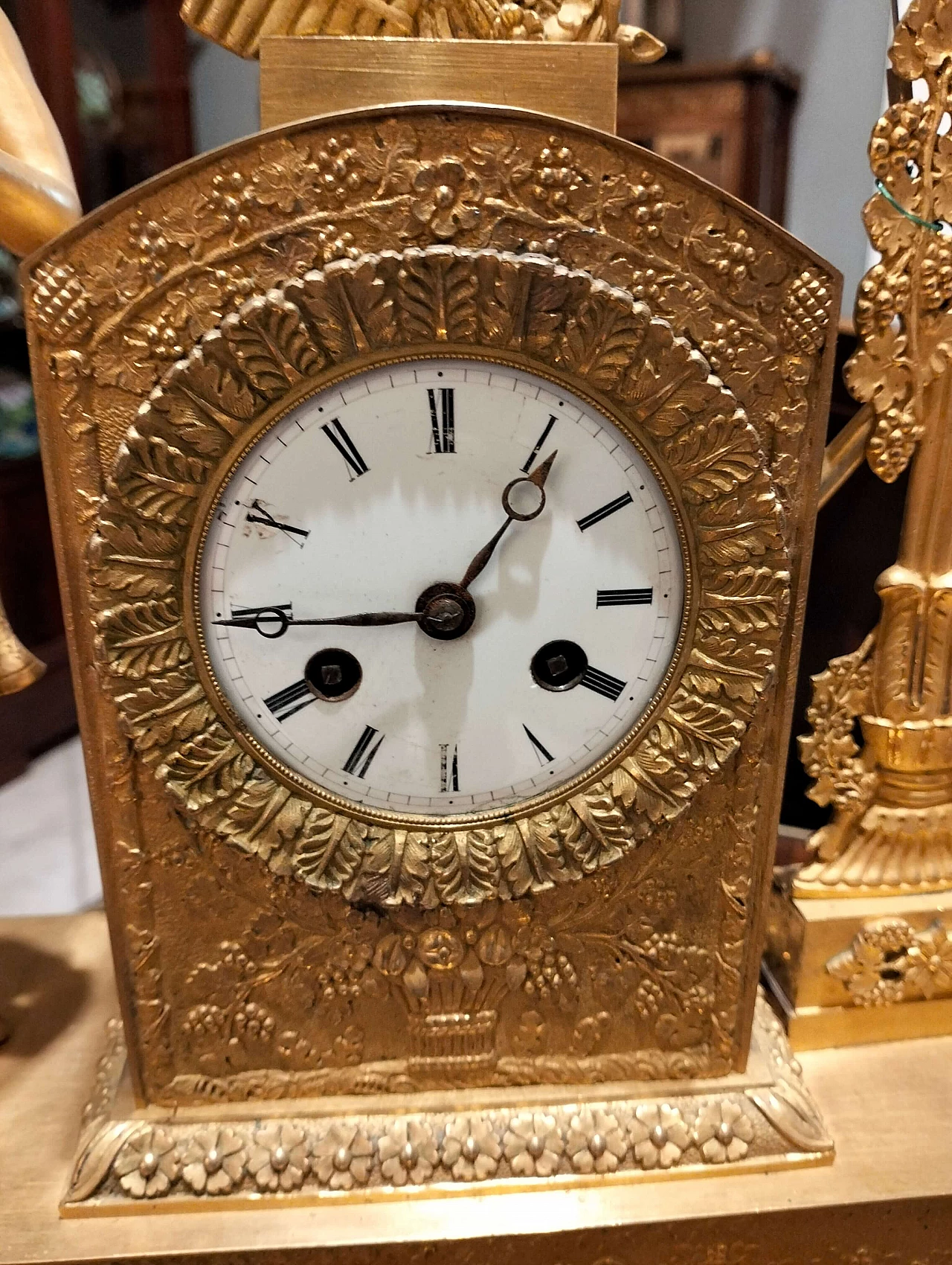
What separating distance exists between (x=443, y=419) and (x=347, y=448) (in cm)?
9

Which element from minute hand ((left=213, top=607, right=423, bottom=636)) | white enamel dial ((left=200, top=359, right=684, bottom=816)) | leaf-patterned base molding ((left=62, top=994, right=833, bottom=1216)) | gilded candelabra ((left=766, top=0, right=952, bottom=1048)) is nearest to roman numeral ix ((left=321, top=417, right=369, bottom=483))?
white enamel dial ((left=200, top=359, right=684, bottom=816))

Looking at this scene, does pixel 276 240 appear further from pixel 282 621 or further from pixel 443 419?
pixel 282 621

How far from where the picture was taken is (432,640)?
0.83 m

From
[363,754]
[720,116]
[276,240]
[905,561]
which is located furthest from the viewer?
[720,116]

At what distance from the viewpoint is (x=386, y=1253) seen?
33.5 inches

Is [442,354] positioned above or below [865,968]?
above

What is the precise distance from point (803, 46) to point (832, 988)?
160 cm

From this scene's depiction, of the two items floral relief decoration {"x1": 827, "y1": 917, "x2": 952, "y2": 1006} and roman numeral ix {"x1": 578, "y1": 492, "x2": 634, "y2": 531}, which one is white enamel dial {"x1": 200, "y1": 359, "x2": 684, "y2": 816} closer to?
roman numeral ix {"x1": 578, "y1": 492, "x2": 634, "y2": 531}

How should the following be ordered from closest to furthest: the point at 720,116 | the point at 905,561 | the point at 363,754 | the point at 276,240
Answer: the point at 276,240 → the point at 363,754 → the point at 905,561 → the point at 720,116

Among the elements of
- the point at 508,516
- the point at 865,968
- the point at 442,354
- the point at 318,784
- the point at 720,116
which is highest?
the point at 720,116

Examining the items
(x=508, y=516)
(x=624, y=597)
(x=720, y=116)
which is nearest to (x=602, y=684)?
(x=624, y=597)

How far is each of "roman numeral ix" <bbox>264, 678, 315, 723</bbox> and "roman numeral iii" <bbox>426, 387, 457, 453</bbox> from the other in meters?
0.25

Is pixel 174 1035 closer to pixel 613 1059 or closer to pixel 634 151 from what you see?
pixel 613 1059

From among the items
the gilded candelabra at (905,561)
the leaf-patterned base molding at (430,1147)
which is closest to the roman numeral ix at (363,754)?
the leaf-patterned base molding at (430,1147)
